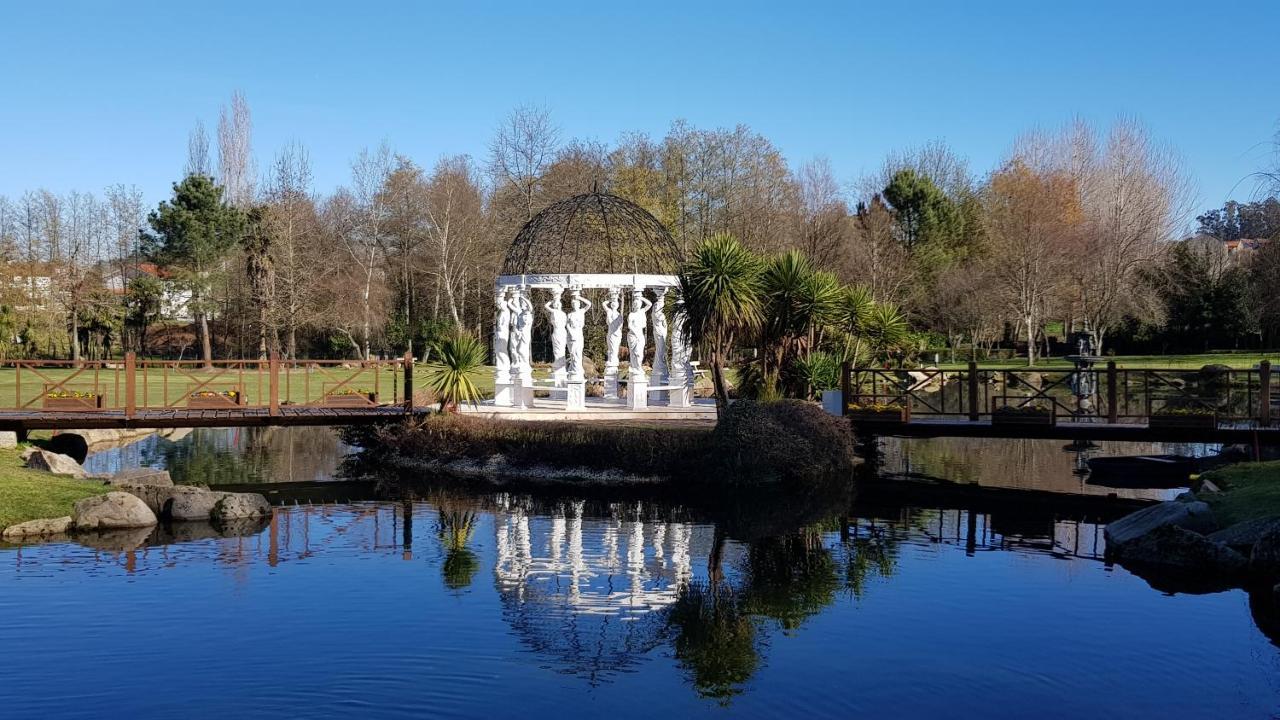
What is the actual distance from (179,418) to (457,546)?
9536mm

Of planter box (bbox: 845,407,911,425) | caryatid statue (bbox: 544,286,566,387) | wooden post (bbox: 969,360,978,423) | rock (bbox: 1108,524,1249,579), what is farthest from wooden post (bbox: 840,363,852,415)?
rock (bbox: 1108,524,1249,579)

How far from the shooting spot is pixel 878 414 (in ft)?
78.4

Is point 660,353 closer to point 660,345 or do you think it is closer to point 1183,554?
point 660,345

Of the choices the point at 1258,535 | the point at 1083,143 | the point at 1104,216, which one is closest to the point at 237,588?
the point at 1258,535

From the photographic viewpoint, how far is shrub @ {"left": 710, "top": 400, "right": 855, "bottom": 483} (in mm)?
21766

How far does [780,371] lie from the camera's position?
2694cm

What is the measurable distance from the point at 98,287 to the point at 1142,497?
44455 millimetres

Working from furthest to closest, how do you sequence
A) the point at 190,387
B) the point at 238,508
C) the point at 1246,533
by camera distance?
the point at 190,387, the point at 238,508, the point at 1246,533

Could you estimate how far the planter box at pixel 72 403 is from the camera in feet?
77.7

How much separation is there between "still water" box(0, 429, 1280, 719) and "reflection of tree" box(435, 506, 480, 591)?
6 cm

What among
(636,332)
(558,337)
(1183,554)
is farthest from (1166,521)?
(558,337)

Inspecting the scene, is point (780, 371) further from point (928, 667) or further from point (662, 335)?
point (928, 667)

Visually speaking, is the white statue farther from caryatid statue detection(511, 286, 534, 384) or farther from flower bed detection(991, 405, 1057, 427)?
flower bed detection(991, 405, 1057, 427)

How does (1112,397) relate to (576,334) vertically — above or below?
below
